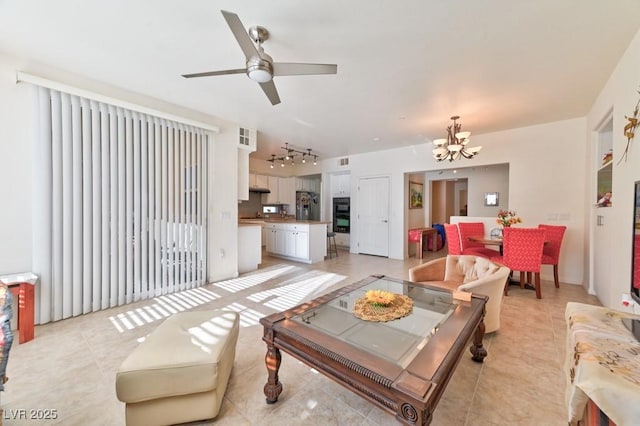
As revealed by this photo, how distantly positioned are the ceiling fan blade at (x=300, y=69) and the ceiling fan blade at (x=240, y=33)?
182 mm

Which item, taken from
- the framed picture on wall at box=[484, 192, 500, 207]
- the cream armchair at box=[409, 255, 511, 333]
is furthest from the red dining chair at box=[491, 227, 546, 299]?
the framed picture on wall at box=[484, 192, 500, 207]

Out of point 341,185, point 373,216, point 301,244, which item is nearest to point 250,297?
point 301,244

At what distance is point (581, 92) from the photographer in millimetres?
3119

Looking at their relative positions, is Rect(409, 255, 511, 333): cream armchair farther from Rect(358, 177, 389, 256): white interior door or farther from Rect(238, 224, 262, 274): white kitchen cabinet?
Rect(358, 177, 389, 256): white interior door

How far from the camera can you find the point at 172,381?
4.41 feet

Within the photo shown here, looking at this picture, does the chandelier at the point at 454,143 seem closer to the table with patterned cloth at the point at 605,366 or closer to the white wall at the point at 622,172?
the white wall at the point at 622,172

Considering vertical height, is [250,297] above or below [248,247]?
below

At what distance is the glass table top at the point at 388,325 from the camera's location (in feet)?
4.32

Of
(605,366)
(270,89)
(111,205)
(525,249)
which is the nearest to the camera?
(605,366)

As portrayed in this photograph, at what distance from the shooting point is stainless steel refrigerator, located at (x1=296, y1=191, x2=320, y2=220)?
25.7ft

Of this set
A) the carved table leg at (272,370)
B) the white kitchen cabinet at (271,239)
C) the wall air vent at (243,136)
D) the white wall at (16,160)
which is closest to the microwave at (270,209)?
the white kitchen cabinet at (271,239)

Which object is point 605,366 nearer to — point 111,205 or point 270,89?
point 270,89

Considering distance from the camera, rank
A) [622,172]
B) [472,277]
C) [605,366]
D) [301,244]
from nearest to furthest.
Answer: [605,366], [622,172], [472,277], [301,244]

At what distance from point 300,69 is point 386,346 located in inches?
80.3
